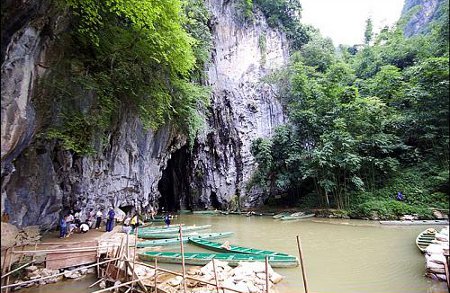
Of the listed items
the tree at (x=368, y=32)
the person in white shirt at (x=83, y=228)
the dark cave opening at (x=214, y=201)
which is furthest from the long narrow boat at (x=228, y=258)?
the tree at (x=368, y=32)

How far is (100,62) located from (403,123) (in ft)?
27.7

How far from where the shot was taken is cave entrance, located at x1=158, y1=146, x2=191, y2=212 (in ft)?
81.7

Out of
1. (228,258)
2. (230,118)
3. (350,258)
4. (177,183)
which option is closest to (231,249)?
(228,258)

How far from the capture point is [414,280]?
19.1 ft

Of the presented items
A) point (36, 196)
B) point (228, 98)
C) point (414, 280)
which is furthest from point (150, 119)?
point (228, 98)

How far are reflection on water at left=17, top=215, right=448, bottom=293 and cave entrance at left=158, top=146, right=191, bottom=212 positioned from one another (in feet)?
42.8

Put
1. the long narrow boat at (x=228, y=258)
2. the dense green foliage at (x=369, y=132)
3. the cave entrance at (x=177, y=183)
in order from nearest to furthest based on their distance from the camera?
1. the dense green foliage at (x=369, y=132)
2. the long narrow boat at (x=228, y=258)
3. the cave entrance at (x=177, y=183)

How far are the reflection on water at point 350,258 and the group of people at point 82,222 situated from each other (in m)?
2.89

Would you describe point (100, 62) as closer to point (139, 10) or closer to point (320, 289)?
point (139, 10)

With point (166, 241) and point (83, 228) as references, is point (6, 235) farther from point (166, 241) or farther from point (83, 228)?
point (83, 228)

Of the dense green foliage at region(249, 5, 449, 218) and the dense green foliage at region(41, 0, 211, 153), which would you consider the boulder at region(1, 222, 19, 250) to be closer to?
the dense green foliage at region(41, 0, 211, 153)

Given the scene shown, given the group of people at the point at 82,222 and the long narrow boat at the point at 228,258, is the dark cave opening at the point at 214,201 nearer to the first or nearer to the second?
the group of people at the point at 82,222

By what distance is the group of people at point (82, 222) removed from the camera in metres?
9.16

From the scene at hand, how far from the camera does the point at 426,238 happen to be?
791cm
